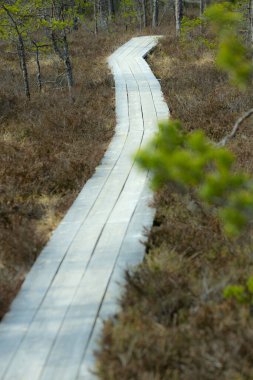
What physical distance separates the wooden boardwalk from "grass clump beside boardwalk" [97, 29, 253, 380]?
0.88 ft

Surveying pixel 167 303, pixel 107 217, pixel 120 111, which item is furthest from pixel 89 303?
pixel 120 111

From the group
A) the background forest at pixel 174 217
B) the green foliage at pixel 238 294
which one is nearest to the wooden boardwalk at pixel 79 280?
the background forest at pixel 174 217

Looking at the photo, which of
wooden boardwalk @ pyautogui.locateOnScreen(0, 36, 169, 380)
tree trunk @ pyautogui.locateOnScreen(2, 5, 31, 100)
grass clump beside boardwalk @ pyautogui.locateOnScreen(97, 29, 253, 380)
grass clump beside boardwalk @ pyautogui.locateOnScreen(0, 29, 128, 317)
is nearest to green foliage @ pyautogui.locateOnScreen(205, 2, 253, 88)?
grass clump beside boardwalk @ pyautogui.locateOnScreen(97, 29, 253, 380)

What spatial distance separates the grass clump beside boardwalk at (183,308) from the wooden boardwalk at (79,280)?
269 millimetres

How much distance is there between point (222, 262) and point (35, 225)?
2.65 m

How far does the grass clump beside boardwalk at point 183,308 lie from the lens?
3.14 m

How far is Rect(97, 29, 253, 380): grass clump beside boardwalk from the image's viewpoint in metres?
3.14

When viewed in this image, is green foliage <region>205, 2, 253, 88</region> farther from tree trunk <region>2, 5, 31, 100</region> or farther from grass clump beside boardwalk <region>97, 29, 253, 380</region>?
tree trunk <region>2, 5, 31, 100</region>

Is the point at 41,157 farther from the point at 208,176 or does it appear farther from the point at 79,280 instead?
the point at 208,176

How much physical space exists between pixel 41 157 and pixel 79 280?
4.02 meters

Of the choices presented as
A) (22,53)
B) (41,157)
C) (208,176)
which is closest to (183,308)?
(208,176)

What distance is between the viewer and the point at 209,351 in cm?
324

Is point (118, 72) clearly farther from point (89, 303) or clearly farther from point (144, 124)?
point (89, 303)

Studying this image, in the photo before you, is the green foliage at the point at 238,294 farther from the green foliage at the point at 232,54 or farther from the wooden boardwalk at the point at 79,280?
the green foliage at the point at 232,54
